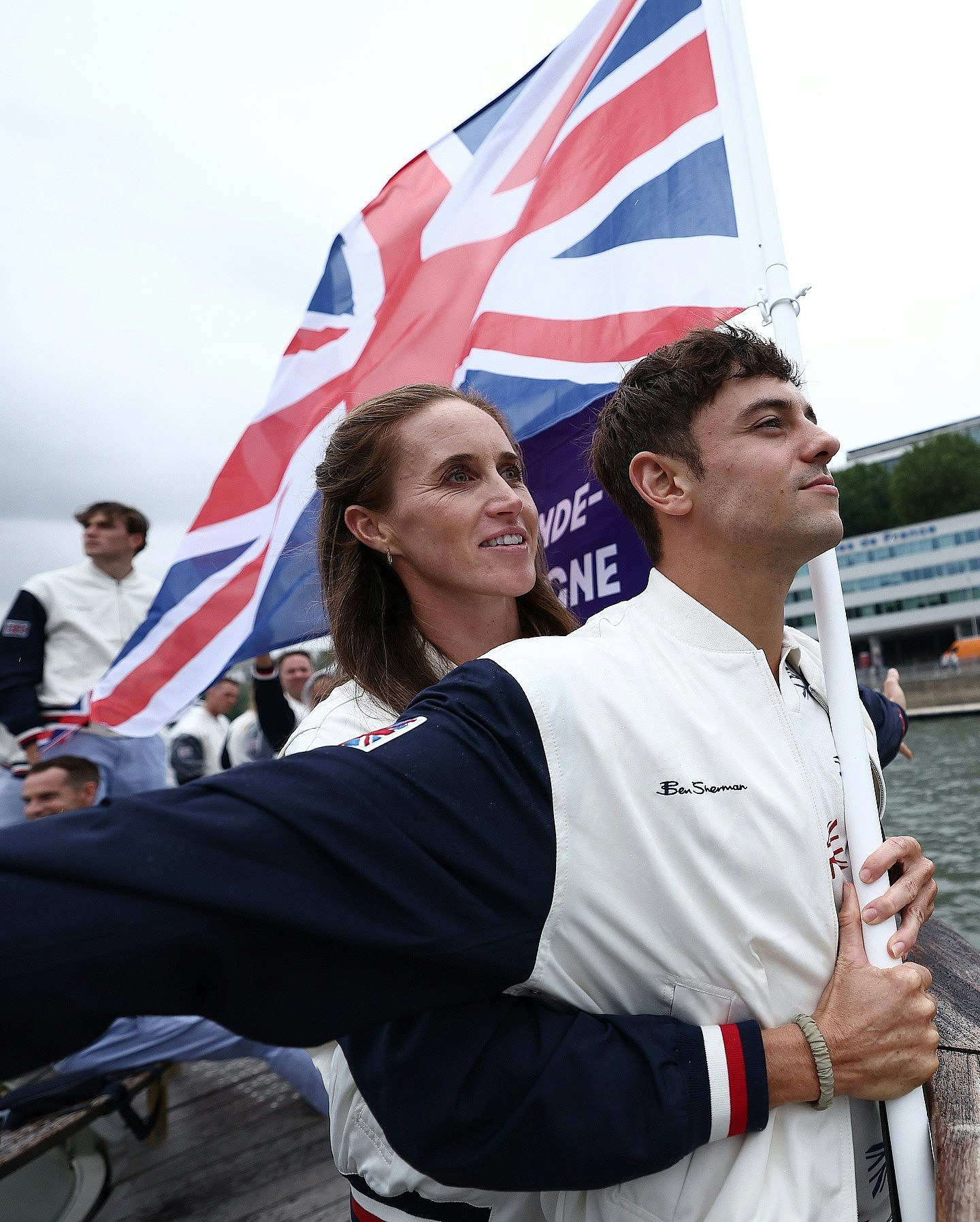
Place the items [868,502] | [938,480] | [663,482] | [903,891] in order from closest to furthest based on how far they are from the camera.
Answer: [903,891]
[663,482]
[938,480]
[868,502]

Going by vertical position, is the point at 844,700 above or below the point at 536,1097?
above

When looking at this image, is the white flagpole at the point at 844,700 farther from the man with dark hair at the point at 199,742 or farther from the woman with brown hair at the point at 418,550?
the man with dark hair at the point at 199,742

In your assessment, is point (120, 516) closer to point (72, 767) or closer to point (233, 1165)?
point (72, 767)

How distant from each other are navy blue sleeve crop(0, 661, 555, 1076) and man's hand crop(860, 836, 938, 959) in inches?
23.7

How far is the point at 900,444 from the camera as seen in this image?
74.7 m

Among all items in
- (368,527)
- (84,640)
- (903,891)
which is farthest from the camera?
(84,640)

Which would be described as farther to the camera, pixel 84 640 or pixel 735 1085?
pixel 84 640

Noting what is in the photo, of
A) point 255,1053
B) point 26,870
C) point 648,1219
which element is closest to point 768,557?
point 648,1219

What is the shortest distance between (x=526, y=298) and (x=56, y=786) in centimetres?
290

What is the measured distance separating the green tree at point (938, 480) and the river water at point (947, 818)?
50864mm

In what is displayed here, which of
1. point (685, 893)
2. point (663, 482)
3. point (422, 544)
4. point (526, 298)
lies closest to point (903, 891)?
point (685, 893)

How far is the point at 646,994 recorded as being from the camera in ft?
4.17

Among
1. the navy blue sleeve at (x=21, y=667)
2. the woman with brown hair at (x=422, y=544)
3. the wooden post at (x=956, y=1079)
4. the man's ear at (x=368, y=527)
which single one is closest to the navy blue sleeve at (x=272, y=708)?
the navy blue sleeve at (x=21, y=667)

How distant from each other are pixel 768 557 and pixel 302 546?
194cm
